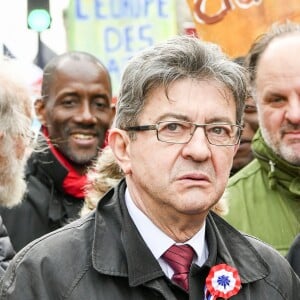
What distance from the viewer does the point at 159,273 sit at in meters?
3.58

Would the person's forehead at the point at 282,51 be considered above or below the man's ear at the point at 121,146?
above

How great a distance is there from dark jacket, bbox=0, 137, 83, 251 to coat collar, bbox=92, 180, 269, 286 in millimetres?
2313

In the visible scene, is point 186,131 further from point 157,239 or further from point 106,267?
point 106,267

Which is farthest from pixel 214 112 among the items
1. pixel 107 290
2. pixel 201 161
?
pixel 107 290

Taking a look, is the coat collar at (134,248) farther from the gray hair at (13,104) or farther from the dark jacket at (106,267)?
the gray hair at (13,104)

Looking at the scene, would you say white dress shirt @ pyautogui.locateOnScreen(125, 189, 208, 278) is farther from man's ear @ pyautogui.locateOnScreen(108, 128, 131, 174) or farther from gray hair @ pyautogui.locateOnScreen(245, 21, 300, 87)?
gray hair @ pyautogui.locateOnScreen(245, 21, 300, 87)

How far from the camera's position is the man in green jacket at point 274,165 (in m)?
5.38

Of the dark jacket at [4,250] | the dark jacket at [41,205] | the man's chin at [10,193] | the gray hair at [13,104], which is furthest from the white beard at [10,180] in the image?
the dark jacket at [41,205]

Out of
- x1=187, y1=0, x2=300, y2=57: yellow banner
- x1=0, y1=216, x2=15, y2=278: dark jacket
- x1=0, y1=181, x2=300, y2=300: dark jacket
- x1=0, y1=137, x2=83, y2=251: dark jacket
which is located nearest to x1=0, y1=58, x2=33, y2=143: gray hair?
x1=0, y1=216, x2=15, y2=278: dark jacket

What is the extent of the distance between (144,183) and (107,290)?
0.41 metres

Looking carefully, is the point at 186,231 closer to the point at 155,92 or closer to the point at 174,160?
the point at 174,160

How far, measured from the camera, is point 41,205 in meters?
6.29

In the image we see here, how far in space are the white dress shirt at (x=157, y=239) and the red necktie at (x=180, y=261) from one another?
0.05 feet

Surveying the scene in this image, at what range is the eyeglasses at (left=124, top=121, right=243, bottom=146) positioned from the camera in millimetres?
3634
